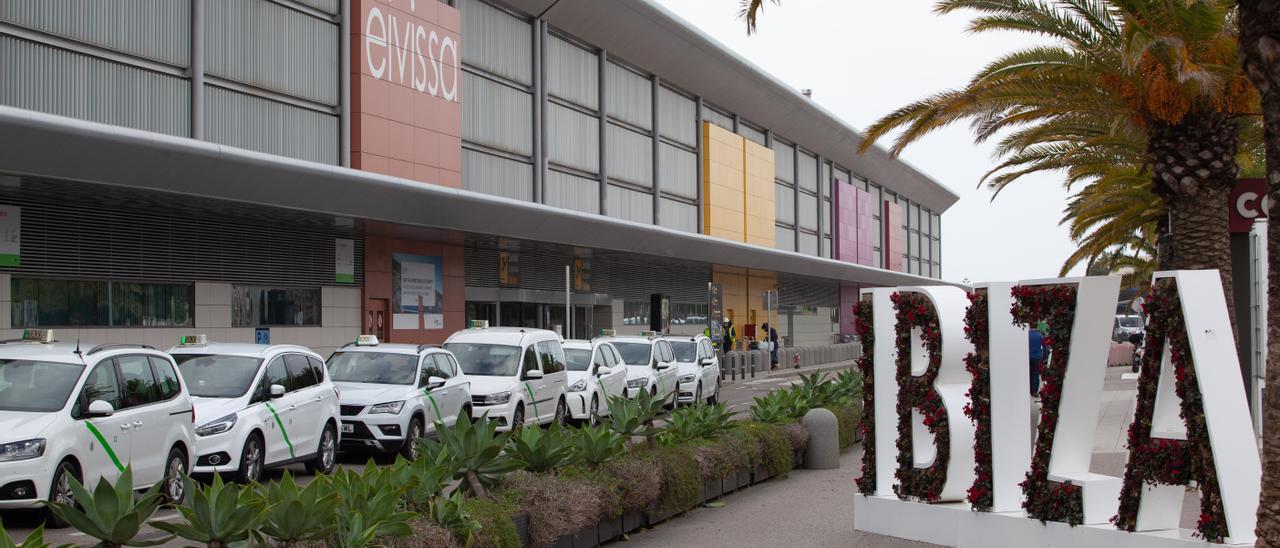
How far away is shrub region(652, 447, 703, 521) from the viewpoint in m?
11.4

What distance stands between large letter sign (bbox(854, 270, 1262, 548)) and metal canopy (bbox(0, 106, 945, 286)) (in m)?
12.6

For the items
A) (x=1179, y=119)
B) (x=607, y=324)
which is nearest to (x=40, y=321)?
(x=1179, y=119)

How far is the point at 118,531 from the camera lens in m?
6.00

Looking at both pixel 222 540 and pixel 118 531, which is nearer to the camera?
pixel 118 531

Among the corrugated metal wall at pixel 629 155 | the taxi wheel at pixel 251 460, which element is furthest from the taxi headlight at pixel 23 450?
the corrugated metal wall at pixel 629 155

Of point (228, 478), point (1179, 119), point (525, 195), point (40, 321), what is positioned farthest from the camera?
point (525, 195)

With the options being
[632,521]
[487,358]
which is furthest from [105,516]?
[487,358]

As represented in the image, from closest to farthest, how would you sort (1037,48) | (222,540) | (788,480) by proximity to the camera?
(222,540), (788,480), (1037,48)

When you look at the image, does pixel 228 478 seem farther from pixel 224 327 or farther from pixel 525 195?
pixel 525 195

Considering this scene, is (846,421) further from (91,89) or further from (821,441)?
(91,89)

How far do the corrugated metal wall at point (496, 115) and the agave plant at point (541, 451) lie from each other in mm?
23289

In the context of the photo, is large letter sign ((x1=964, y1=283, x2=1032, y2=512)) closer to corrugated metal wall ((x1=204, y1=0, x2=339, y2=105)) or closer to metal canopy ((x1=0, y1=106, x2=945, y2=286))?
metal canopy ((x1=0, y1=106, x2=945, y2=286))

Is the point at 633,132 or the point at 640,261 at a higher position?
the point at 633,132

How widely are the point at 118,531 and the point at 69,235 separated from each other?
723 inches
